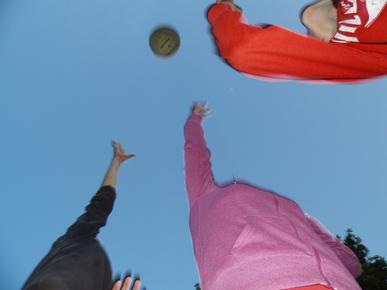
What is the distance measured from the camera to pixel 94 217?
115 inches

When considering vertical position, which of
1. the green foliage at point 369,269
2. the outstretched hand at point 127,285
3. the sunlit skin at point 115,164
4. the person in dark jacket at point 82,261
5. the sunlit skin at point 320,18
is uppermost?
the sunlit skin at point 320,18

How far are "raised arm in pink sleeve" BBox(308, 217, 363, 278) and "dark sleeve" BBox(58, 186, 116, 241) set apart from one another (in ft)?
5.33

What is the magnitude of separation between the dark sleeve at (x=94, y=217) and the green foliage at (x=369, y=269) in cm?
495

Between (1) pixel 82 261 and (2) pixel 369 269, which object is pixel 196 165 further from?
(2) pixel 369 269

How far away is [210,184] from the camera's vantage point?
2.39 metres

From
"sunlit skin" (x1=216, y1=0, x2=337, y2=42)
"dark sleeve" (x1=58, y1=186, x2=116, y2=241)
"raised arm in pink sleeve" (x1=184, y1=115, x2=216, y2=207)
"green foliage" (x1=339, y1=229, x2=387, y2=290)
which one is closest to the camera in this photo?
"sunlit skin" (x1=216, y1=0, x2=337, y2=42)

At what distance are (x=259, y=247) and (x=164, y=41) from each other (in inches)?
176

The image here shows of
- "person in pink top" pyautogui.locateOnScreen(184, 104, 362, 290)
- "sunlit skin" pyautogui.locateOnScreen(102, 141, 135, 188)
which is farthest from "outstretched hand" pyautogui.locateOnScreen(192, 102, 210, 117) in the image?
"person in pink top" pyautogui.locateOnScreen(184, 104, 362, 290)

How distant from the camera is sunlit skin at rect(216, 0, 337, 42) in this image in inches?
74.2

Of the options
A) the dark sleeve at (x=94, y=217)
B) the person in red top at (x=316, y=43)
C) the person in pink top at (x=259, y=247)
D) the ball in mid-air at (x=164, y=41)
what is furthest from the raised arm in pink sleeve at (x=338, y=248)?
the ball in mid-air at (x=164, y=41)

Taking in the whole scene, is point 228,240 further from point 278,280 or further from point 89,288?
point 89,288

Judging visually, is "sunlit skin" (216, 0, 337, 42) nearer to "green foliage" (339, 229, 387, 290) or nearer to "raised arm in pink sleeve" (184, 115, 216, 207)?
"raised arm in pink sleeve" (184, 115, 216, 207)

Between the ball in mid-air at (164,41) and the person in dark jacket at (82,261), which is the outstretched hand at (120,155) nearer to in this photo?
the person in dark jacket at (82,261)

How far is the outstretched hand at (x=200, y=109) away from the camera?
3.52 meters
